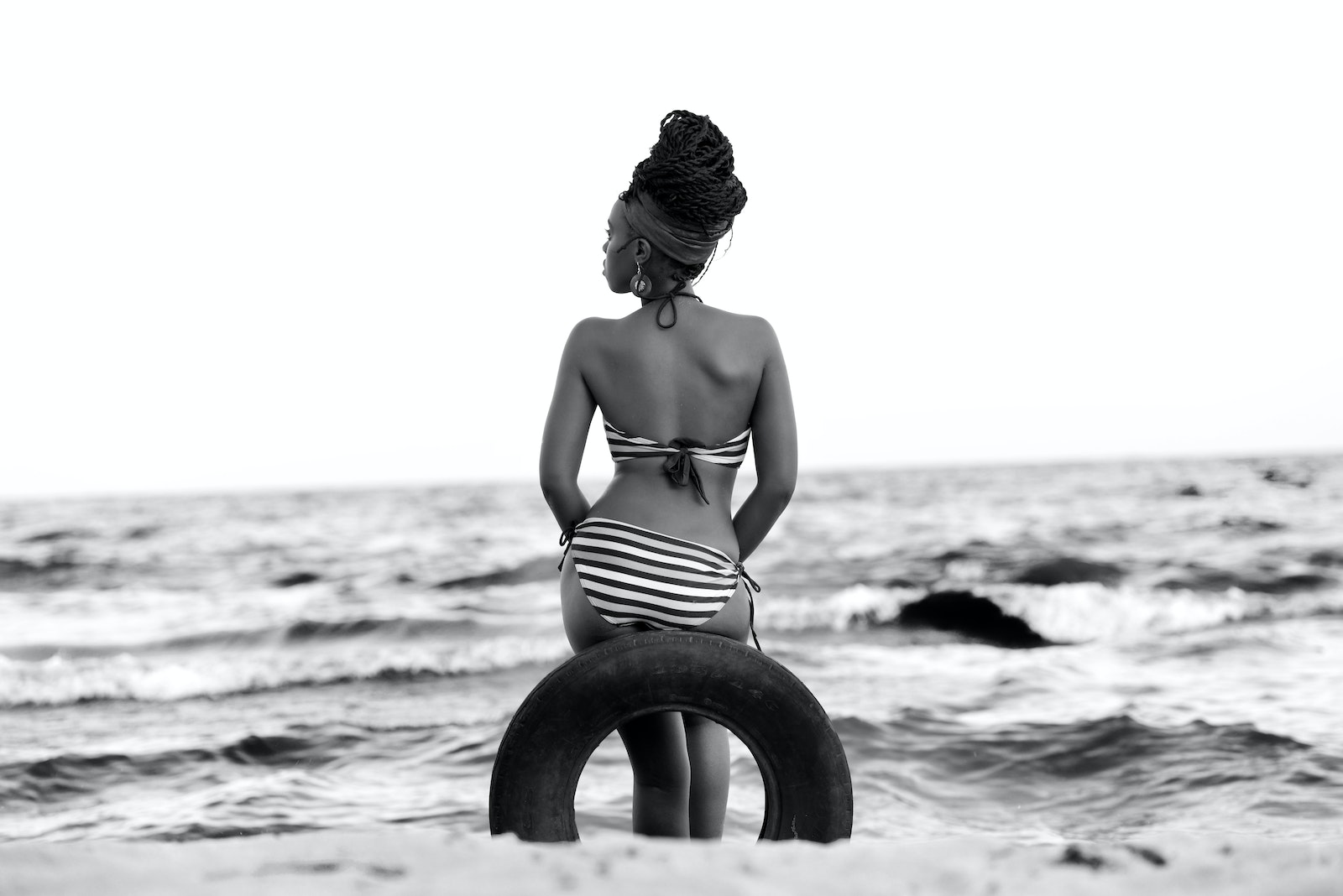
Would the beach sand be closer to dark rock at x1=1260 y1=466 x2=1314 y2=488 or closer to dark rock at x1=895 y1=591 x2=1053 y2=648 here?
dark rock at x1=895 y1=591 x2=1053 y2=648

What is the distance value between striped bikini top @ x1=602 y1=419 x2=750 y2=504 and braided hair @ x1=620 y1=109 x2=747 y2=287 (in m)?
0.57

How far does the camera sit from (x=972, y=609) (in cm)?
1243

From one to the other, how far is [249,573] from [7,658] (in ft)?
23.2

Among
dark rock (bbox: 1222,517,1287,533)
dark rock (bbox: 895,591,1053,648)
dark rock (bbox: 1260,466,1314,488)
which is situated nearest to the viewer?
dark rock (bbox: 895,591,1053,648)

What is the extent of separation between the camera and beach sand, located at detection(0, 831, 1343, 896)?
1541 millimetres

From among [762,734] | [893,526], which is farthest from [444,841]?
[893,526]

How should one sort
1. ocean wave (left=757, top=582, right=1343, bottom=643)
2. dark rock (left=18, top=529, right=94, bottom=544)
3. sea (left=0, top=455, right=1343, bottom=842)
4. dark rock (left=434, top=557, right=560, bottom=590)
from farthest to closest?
dark rock (left=18, top=529, right=94, bottom=544)
dark rock (left=434, top=557, right=560, bottom=590)
ocean wave (left=757, top=582, right=1343, bottom=643)
sea (left=0, top=455, right=1343, bottom=842)

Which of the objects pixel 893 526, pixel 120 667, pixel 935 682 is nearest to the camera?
pixel 935 682

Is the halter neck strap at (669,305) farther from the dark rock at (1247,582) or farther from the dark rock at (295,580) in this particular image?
the dark rock at (295,580)

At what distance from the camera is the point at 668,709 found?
8.83ft

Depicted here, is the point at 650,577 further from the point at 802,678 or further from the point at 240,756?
the point at 802,678

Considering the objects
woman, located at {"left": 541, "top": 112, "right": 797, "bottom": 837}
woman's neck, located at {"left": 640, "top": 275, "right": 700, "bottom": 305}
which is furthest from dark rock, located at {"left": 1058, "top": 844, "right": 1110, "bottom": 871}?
woman's neck, located at {"left": 640, "top": 275, "right": 700, "bottom": 305}

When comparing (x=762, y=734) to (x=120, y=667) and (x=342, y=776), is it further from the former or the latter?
(x=120, y=667)

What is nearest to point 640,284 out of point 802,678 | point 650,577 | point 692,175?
point 692,175
